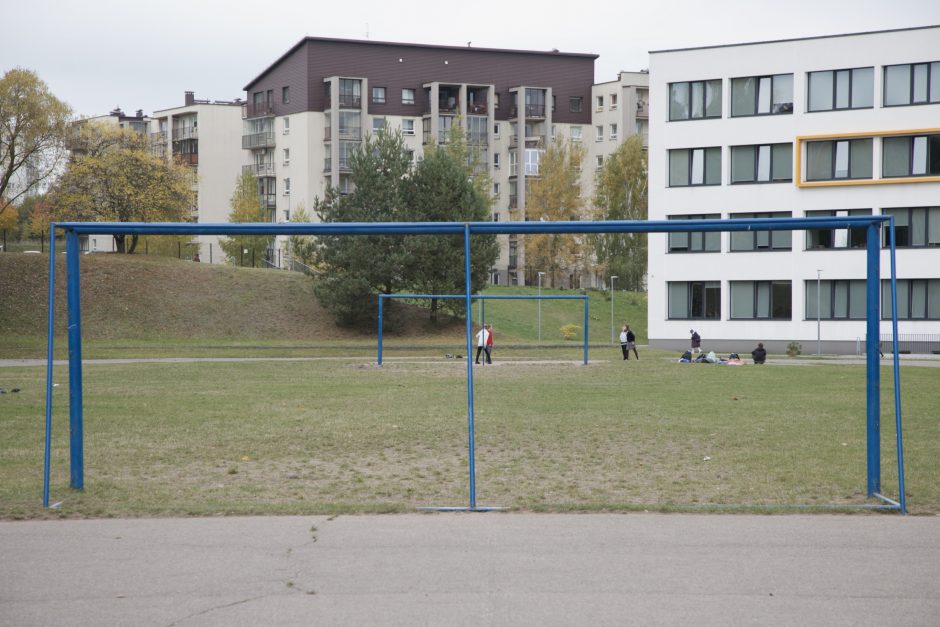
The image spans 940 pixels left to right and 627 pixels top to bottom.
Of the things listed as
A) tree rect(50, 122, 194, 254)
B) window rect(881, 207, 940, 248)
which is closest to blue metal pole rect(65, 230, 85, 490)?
window rect(881, 207, 940, 248)

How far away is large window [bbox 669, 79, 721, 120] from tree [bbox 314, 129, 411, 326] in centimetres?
1462

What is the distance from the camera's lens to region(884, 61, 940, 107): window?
49.0m

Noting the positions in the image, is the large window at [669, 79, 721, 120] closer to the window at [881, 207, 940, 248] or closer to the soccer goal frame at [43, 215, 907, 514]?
the window at [881, 207, 940, 248]

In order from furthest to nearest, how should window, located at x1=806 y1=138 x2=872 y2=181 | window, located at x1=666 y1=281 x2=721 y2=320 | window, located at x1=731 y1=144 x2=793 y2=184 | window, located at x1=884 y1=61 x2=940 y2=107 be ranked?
window, located at x1=666 y1=281 x2=721 y2=320, window, located at x1=731 y1=144 x2=793 y2=184, window, located at x1=806 y1=138 x2=872 y2=181, window, located at x1=884 y1=61 x2=940 y2=107

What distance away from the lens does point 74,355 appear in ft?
34.0

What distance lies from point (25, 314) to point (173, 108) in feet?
175

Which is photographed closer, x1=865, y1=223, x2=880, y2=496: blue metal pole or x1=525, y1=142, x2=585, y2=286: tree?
x1=865, y1=223, x2=880, y2=496: blue metal pole

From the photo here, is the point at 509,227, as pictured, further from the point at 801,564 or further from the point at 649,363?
the point at 649,363

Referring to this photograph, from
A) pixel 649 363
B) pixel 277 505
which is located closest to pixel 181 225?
pixel 277 505

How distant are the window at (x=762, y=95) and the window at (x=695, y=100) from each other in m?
0.87

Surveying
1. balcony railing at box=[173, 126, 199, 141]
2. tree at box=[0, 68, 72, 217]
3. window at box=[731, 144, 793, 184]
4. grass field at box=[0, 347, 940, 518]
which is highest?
balcony railing at box=[173, 126, 199, 141]

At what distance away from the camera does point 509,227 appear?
1030 cm

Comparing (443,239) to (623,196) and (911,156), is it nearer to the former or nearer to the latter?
(911,156)

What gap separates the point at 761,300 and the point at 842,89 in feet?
36.6
